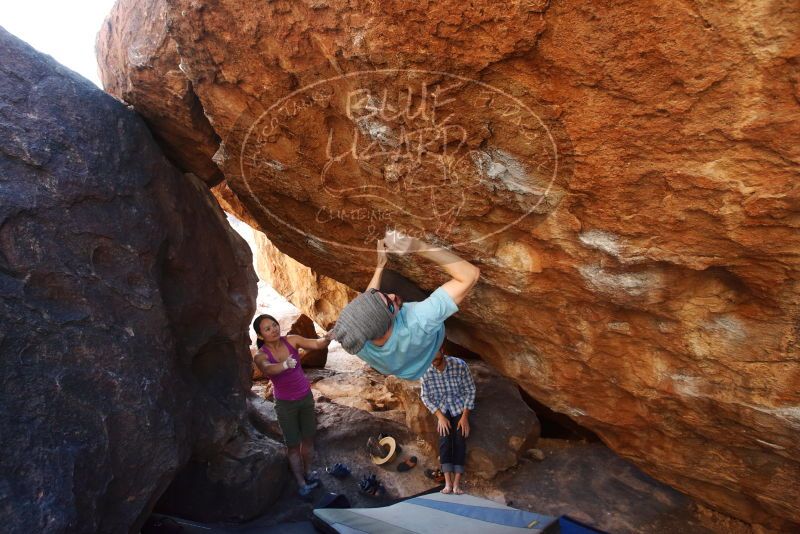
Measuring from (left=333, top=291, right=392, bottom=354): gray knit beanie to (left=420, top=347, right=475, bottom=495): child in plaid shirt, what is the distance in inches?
82.7

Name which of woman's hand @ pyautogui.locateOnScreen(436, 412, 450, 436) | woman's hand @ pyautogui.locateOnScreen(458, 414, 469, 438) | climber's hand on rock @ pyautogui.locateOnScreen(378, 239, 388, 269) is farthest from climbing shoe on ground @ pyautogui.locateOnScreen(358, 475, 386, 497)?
climber's hand on rock @ pyautogui.locateOnScreen(378, 239, 388, 269)

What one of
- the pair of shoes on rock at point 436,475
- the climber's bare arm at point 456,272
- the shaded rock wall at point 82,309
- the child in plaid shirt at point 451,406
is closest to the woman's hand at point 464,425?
the child in plaid shirt at point 451,406

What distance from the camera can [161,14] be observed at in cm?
304

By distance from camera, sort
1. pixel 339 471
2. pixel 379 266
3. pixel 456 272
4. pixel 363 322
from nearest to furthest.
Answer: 1. pixel 363 322
2. pixel 456 272
3. pixel 379 266
4. pixel 339 471

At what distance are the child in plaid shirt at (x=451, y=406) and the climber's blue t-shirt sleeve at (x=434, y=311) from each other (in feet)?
6.47

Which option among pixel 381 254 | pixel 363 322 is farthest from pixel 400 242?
pixel 363 322

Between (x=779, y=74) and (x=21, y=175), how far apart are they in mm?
3534

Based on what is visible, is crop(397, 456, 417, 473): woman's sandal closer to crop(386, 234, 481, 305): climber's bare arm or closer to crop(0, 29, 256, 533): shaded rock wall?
crop(0, 29, 256, 533): shaded rock wall

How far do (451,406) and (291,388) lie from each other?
4.97 ft

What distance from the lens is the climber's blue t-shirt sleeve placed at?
2.83 m

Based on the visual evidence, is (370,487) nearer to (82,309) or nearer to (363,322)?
(363,322)

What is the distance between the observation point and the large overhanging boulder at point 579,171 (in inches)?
79.9

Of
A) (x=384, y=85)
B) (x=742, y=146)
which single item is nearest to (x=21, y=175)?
(x=384, y=85)

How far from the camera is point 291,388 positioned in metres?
4.48
